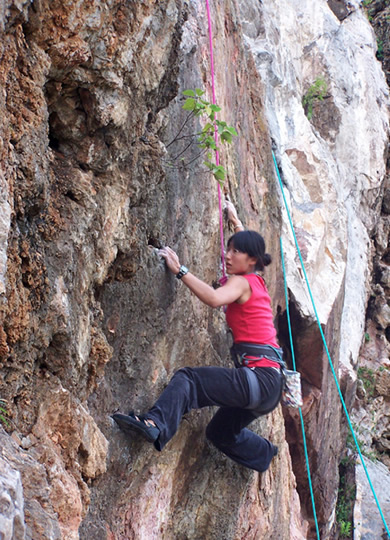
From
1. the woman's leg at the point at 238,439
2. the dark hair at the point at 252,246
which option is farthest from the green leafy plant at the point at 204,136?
the woman's leg at the point at 238,439

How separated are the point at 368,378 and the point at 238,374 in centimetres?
913

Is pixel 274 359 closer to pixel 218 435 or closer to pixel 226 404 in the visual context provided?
pixel 226 404

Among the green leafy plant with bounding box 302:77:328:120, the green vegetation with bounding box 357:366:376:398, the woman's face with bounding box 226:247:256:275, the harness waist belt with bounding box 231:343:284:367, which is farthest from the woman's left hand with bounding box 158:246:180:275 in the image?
the green vegetation with bounding box 357:366:376:398

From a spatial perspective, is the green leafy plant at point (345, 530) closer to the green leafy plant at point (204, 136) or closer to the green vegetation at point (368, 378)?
the green vegetation at point (368, 378)

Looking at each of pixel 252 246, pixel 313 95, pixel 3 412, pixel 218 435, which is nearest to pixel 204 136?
pixel 252 246

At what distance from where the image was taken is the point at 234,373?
401 centimetres

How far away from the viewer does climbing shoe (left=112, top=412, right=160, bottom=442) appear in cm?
338

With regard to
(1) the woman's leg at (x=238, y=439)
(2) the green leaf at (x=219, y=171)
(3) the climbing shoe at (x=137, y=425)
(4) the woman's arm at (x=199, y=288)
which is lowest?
(1) the woman's leg at (x=238, y=439)

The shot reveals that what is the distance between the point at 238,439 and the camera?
4.45 m

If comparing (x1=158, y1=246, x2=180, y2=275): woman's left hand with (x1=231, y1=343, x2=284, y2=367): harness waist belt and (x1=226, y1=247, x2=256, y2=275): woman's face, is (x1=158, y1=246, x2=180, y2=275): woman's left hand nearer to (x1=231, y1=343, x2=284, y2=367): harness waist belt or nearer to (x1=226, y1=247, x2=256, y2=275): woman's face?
(x1=226, y1=247, x2=256, y2=275): woman's face

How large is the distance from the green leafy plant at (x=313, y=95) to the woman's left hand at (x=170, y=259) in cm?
813

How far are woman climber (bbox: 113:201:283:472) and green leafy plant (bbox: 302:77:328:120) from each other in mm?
7635

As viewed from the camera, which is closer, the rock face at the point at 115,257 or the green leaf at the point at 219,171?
the rock face at the point at 115,257

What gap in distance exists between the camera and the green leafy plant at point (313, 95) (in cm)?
1112
